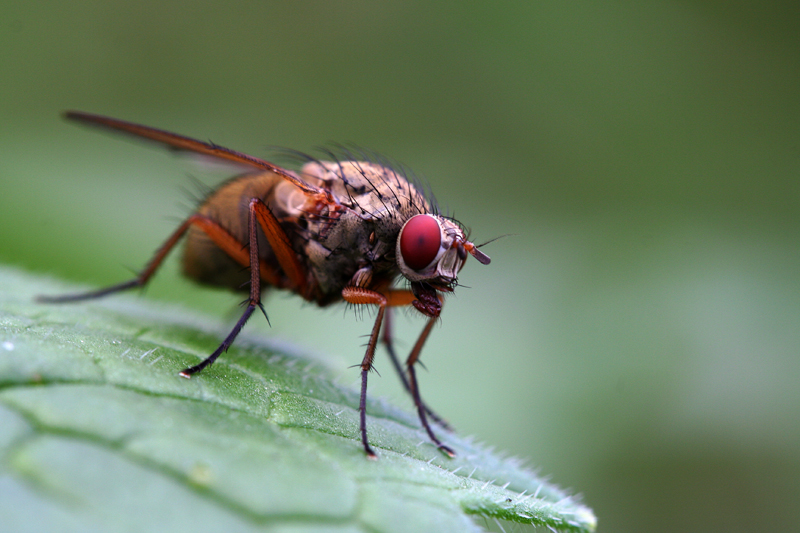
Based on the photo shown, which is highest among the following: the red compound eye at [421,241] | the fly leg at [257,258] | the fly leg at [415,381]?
the red compound eye at [421,241]

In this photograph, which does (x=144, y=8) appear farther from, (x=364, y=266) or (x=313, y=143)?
(x=364, y=266)

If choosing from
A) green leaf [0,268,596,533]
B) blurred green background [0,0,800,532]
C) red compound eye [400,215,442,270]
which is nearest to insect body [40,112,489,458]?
Answer: red compound eye [400,215,442,270]

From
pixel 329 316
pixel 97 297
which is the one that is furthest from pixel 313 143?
pixel 97 297

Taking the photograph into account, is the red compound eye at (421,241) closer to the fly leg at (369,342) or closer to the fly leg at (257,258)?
the fly leg at (369,342)

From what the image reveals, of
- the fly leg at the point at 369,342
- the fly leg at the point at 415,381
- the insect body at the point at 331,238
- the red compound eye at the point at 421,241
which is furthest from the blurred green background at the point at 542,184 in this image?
the red compound eye at the point at 421,241

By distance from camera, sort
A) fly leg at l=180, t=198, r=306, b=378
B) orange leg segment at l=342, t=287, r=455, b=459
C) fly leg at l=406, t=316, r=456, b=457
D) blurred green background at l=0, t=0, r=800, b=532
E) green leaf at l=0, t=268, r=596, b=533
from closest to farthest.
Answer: green leaf at l=0, t=268, r=596, b=533 → orange leg segment at l=342, t=287, r=455, b=459 → fly leg at l=180, t=198, r=306, b=378 → fly leg at l=406, t=316, r=456, b=457 → blurred green background at l=0, t=0, r=800, b=532

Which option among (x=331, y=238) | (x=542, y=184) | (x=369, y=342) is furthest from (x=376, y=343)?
(x=542, y=184)

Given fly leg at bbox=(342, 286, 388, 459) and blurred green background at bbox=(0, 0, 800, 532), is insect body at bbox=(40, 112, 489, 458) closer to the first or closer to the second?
fly leg at bbox=(342, 286, 388, 459)
